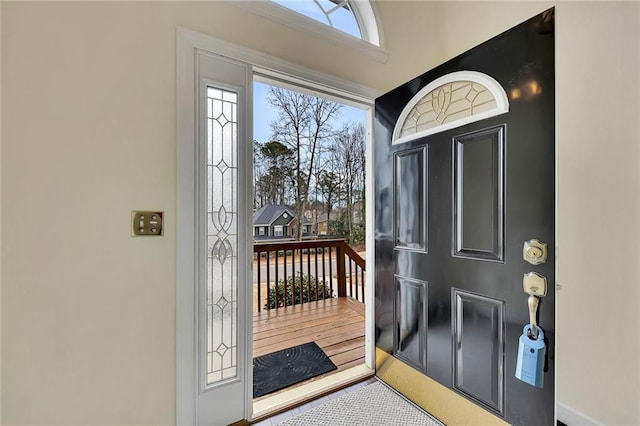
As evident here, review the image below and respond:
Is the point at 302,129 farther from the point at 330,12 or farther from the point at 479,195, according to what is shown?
the point at 479,195

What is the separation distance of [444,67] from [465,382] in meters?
1.70

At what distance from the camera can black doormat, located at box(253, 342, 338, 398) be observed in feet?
6.24

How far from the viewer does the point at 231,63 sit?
1474mm

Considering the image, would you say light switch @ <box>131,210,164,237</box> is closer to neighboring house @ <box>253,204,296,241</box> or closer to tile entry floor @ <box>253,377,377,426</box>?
tile entry floor @ <box>253,377,377,426</box>

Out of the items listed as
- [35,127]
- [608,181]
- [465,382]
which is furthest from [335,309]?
[35,127]

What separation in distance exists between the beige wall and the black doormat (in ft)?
2.32

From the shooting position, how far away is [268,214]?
10.4 ft

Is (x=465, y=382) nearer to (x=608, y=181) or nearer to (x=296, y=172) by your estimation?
(x=608, y=181)

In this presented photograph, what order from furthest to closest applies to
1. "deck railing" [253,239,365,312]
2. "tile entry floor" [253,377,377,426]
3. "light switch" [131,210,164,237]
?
"deck railing" [253,239,365,312] → "tile entry floor" [253,377,377,426] → "light switch" [131,210,164,237]

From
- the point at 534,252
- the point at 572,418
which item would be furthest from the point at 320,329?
the point at 534,252

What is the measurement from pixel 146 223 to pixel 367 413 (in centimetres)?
160

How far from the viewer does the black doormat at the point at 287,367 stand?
1.90 m

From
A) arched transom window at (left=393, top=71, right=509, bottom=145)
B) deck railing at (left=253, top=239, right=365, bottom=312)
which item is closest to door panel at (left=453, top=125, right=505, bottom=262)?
arched transom window at (left=393, top=71, right=509, bottom=145)

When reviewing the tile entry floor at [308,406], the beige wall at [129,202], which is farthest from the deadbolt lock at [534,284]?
the tile entry floor at [308,406]
